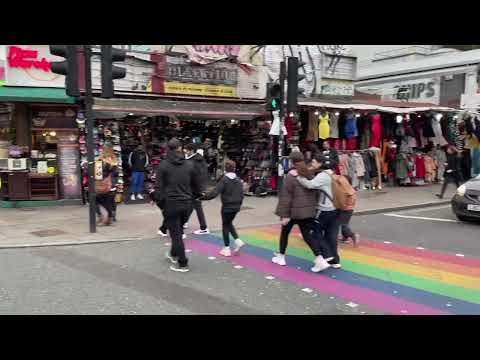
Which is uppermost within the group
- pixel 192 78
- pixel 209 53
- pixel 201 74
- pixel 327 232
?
pixel 209 53

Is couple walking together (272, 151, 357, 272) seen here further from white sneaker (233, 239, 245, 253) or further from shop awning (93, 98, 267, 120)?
shop awning (93, 98, 267, 120)

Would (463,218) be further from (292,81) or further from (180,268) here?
(180,268)

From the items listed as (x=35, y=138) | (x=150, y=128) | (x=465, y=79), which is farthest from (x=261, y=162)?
(x=465, y=79)

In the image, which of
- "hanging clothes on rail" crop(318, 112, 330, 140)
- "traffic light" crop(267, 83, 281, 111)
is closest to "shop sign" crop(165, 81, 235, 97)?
"hanging clothes on rail" crop(318, 112, 330, 140)

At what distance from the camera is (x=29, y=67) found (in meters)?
12.0

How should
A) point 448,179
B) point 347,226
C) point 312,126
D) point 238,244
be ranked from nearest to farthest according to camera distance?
1. point 238,244
2. point 347,226
3. point 448,179
4. point 312,126

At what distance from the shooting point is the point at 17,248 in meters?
8.21

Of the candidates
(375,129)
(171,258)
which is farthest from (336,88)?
(171,258)

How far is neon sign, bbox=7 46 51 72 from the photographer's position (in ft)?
38.4

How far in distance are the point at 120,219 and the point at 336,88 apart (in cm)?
1195

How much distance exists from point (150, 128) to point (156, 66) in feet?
6.08

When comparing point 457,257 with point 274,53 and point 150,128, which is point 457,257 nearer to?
point 150,128

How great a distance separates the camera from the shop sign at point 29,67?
11742 mm

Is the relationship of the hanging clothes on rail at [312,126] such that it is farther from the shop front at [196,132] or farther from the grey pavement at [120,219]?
the grey pavement at [120,219]
